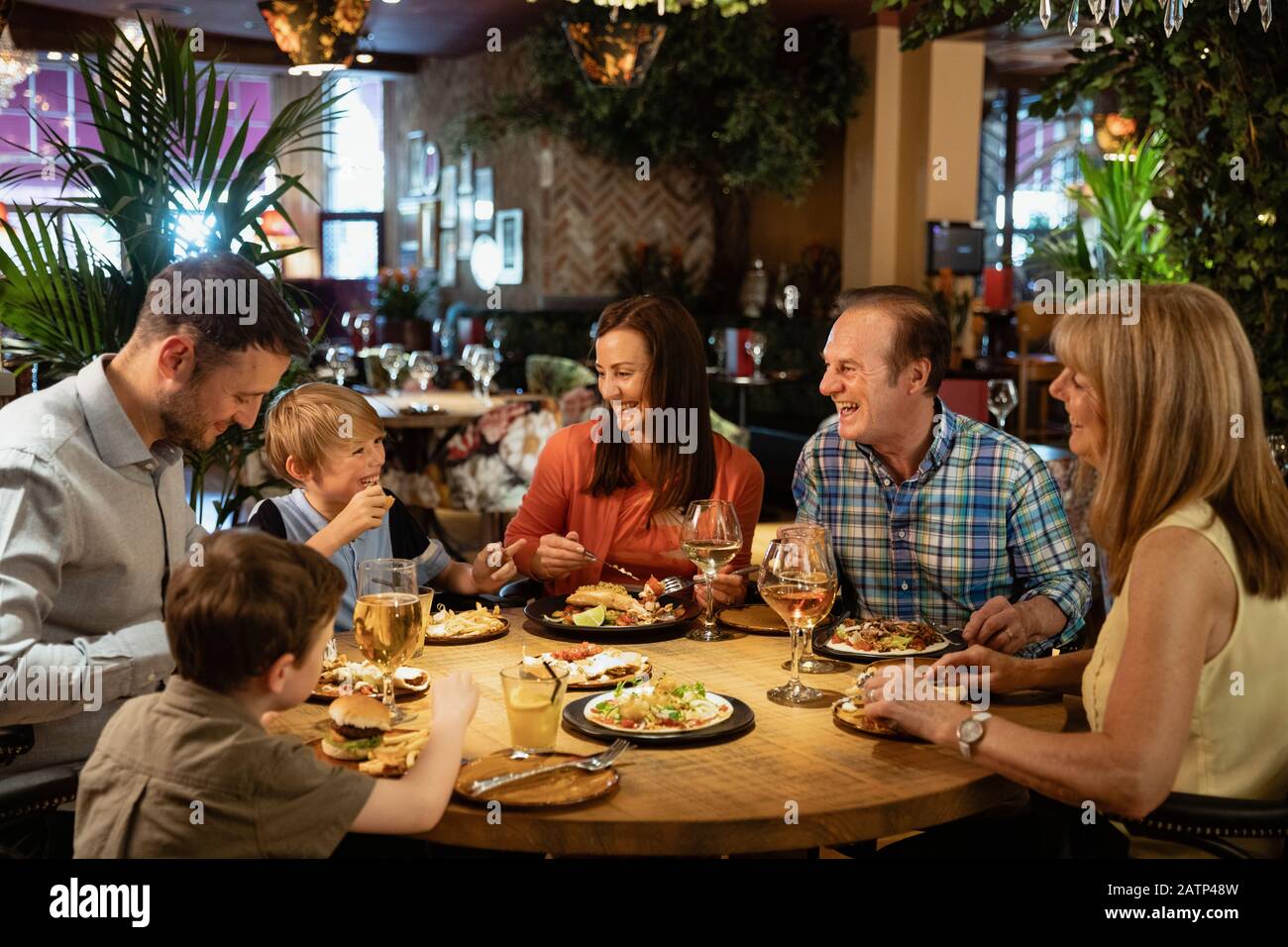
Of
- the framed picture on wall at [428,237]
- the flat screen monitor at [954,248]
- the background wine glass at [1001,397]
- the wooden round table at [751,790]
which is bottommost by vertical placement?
the wooden round table at [751,790]

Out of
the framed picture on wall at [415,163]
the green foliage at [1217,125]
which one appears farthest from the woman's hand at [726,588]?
the framed picture on wall at [415,163]

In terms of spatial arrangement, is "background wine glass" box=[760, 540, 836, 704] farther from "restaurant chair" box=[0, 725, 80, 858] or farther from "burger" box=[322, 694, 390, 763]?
"restaurant chair" box=[0, 725, 80, 858]

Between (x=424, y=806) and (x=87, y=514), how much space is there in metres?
0.89

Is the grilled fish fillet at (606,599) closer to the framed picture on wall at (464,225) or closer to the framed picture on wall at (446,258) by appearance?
the framed picture on wall at (464,225)

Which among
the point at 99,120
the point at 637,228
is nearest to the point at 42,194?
the point at 637,228

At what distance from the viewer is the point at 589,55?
7.22 metres

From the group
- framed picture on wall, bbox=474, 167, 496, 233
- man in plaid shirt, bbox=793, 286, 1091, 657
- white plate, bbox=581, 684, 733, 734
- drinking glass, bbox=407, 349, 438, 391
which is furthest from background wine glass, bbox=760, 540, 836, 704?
framed picture on wall, bbox=474, 167, 496, 233

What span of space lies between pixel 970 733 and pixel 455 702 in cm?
67

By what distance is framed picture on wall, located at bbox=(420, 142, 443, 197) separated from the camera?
45.2 ft

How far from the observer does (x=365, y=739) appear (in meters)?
1.76

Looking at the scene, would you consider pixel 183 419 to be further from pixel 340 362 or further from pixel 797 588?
pixel 340 362

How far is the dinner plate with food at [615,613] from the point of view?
240 cm

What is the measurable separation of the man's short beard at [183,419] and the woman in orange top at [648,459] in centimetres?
95
